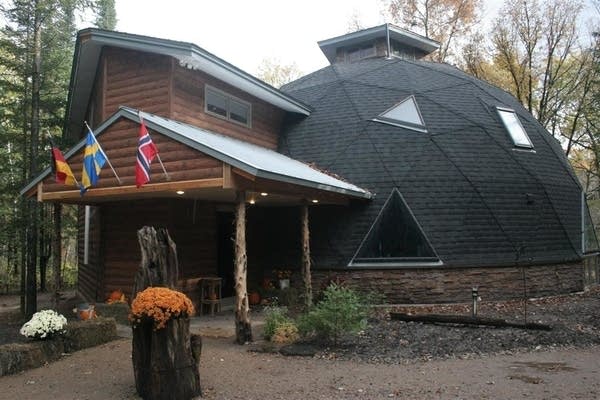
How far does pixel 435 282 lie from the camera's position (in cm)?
1204

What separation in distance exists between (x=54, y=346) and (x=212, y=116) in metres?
6.88

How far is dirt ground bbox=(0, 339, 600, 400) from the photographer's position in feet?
18.5

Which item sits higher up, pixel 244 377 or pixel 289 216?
pixel 289 216

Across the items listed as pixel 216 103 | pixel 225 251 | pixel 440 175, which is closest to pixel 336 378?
pixel 225 251

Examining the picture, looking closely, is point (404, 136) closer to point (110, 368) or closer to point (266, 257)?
point (266, 257)

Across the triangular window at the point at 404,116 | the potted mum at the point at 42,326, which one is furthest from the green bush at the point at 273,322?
the triangular window at the point at 404,116

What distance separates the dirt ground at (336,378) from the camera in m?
5.63

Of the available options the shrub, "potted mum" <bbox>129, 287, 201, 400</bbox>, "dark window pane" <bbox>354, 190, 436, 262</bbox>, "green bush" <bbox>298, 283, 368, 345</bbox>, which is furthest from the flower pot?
"potted mum" <bbox>129, 287, 201, 400</bbox>

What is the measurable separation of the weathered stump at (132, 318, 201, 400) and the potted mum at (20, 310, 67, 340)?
9.29ft

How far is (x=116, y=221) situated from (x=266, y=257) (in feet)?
13.5

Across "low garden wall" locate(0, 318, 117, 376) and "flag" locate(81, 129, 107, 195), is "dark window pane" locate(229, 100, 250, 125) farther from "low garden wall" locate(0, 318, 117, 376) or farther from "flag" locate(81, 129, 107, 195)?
"low garden wall" locate(0, 318, 117, 376)

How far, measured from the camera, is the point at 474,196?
12.7 m

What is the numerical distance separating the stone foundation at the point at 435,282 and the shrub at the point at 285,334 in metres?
3.99

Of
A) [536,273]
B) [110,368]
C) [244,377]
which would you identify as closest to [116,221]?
[110,368]
